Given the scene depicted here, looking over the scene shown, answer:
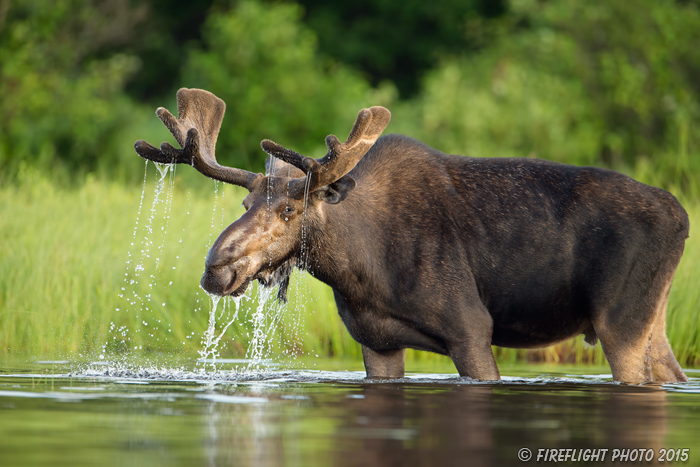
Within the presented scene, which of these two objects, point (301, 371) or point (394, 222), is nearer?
point (394, 222)

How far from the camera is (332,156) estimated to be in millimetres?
6656

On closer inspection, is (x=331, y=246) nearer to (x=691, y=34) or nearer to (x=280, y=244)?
(x=280, y=244)

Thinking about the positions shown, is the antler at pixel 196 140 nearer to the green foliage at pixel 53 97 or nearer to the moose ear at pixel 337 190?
the moose ear at pixel 337 190

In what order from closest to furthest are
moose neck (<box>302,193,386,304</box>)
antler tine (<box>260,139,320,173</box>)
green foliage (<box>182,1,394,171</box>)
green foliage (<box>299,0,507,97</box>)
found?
antler tine (<box>260,139,320,173</box>), moose neck (<box>302,193,386,304</box>), green foliage (<box>182,1,394,171</box>), green foliage (<box>299,0,507,97</box>)

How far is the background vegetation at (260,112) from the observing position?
9.53m

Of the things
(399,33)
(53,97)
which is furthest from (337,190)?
(399,33)

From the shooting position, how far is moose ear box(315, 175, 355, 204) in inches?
263

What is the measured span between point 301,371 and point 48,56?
58.8 ft

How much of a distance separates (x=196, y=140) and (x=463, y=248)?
1.94m

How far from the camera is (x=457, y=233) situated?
6.94 metres

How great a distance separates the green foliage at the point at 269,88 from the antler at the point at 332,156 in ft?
53.8

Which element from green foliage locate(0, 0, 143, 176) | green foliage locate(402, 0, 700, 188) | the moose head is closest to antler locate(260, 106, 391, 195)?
the moose head

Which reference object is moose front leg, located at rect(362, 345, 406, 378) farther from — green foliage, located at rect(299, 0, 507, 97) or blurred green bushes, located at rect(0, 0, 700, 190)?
green foliage, located at rect(299, 0, 507, 97)

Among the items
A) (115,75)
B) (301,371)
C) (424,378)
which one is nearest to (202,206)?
(301,371)
